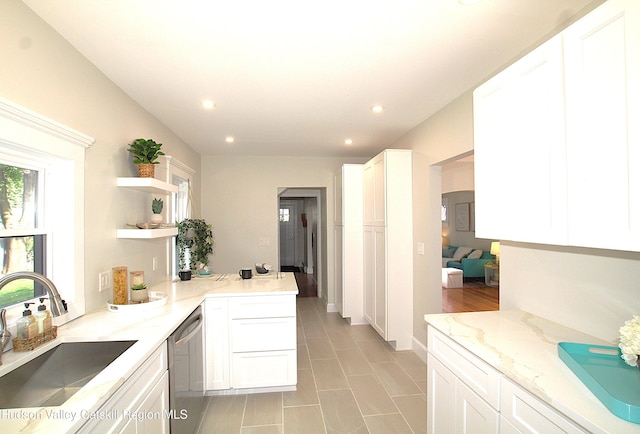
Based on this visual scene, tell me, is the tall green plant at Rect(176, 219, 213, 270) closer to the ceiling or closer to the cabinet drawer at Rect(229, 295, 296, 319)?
the ceiling

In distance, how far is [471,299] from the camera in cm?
577

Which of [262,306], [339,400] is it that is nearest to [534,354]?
[339,400]

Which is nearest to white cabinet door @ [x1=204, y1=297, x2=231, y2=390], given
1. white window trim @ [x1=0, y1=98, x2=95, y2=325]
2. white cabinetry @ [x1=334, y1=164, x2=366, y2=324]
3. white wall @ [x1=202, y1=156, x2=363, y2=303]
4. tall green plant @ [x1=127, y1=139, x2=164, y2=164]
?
white window trim @ [x1=0, y1=98, x2=95, y2=325]

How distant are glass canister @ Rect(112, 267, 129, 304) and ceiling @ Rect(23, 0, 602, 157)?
1.36 metres

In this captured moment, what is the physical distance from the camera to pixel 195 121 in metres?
3.20

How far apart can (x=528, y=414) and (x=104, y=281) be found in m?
2.43

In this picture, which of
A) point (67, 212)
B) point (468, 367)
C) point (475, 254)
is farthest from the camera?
point (475, 254)

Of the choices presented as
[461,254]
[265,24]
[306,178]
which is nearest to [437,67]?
[265,24]

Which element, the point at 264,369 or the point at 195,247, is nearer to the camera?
the point at 264,369

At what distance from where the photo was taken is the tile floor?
2234mm

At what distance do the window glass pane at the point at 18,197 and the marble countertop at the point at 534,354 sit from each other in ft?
7.36

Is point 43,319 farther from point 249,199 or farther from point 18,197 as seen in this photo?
point 249,199

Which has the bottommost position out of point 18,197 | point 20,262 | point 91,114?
point 20,262

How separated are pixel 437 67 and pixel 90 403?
2.47 m
